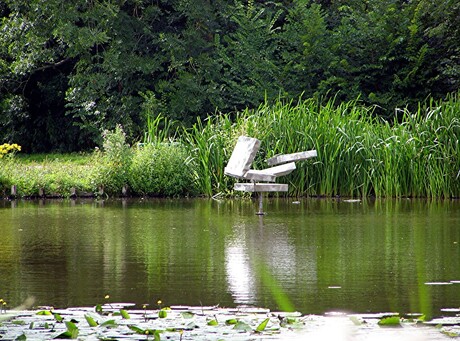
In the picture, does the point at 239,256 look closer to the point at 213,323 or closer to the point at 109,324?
the point at 213,323

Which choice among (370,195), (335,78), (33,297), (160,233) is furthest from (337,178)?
(33,297)

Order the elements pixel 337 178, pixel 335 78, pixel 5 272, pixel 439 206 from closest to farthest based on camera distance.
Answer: pixel 5 272
pixel 439 206
pixel 337 178
pixel 335 78

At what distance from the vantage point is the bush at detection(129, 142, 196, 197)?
60.9ft

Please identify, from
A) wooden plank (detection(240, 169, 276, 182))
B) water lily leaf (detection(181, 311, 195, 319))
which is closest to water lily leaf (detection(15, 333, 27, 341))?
water lily leaf (detection(181, 311, 195, 319))

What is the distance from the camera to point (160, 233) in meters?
12.7

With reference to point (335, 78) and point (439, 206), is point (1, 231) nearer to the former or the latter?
point (439, 206)

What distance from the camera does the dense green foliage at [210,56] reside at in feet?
88.2

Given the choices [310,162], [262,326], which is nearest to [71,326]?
[262,326]

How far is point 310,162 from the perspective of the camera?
18.5 m

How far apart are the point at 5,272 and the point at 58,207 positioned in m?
7.41

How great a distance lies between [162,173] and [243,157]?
3.46m

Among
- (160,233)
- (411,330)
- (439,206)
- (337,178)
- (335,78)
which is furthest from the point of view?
(335,78)

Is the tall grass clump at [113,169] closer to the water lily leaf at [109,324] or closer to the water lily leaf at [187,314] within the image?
the water lily leaf at [187,314]

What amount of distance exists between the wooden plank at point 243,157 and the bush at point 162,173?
295cm
